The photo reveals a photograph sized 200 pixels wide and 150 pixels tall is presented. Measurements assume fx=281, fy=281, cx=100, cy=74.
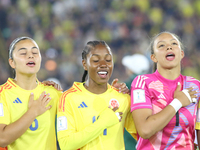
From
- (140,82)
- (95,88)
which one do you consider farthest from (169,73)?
(95,88)

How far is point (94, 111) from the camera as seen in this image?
7.16 feet

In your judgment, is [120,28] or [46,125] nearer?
[46,125]

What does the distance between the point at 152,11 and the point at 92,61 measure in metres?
6.78

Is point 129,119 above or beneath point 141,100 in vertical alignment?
beneath

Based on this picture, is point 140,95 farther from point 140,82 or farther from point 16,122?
point 16,122

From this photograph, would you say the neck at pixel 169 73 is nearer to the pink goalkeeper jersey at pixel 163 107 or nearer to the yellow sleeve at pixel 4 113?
the pink goalkeeper jersey at pixel 163 107

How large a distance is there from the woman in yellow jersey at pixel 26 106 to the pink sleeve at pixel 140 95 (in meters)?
0.66

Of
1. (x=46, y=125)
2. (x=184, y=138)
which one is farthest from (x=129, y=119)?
(x=46, y=125)

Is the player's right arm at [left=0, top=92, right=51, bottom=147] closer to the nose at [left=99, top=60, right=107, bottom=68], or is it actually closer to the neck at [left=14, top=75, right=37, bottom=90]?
the neck at [left=14, top=75, right=37, bottom=90]

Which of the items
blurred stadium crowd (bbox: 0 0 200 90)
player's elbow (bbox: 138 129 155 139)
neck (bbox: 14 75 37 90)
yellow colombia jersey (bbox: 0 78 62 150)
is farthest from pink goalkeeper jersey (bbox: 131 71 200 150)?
blurred stadium crowd (bbox: 0 0 200 90)

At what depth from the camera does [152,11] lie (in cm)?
855

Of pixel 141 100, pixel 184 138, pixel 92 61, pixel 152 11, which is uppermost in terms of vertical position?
pixel 152 11

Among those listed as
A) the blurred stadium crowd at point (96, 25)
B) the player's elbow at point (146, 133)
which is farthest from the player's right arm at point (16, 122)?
the blurred stadium crowd at point (96, 25)

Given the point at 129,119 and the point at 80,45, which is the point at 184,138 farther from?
the point at 80,45
